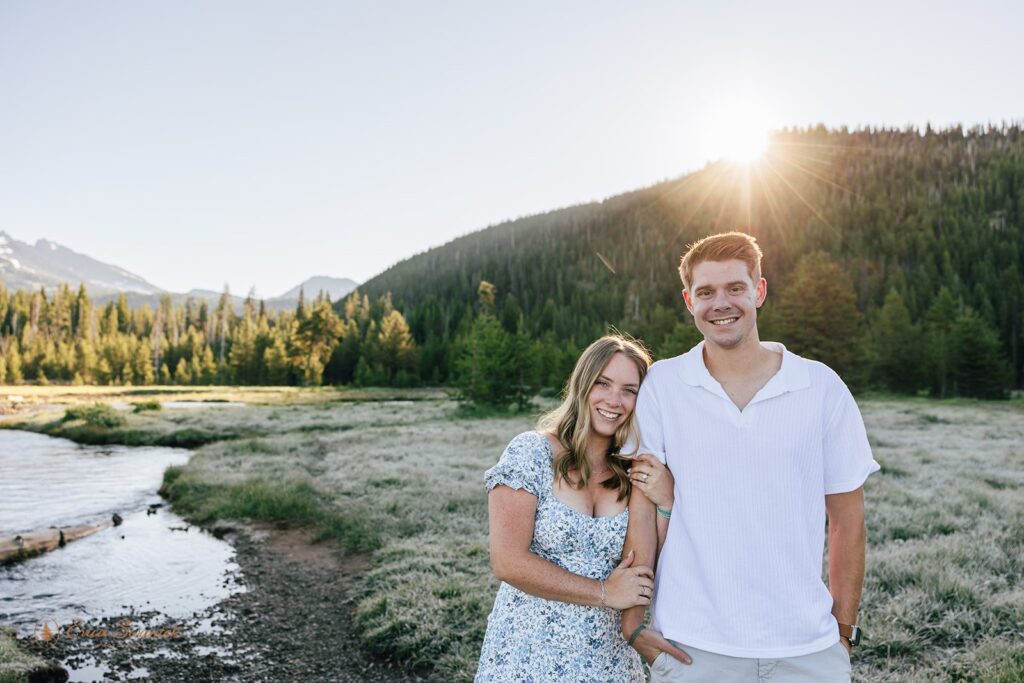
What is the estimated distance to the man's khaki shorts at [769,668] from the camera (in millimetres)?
2658

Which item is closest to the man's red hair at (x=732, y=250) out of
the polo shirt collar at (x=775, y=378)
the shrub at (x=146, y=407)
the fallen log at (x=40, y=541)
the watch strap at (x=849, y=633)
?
the polo shirt collar at (x=775, y=378)

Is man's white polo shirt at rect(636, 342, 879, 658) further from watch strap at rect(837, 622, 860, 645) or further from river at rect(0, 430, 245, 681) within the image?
river at rect(0, 430, 245, 681)

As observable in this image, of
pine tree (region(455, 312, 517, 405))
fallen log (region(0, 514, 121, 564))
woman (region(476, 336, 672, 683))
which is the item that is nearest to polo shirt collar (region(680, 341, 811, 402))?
woman (region(476, 336, 672, 683))

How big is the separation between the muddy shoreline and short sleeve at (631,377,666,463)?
5.99m

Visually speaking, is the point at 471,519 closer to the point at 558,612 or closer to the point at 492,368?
the point at 558,612

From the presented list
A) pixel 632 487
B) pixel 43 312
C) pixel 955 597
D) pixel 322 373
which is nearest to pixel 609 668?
pixel 632 487

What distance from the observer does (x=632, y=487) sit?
3.14 metres

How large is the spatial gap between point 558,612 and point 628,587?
1.58ft

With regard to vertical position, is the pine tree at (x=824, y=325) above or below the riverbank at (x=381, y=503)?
above

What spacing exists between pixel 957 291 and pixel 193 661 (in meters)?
103

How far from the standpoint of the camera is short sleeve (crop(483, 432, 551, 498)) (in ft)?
10.1

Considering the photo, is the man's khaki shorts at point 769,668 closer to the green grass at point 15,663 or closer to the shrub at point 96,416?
the green grass at point 15,663

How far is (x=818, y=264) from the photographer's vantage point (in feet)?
164

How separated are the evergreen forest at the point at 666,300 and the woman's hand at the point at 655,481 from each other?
24.5m
